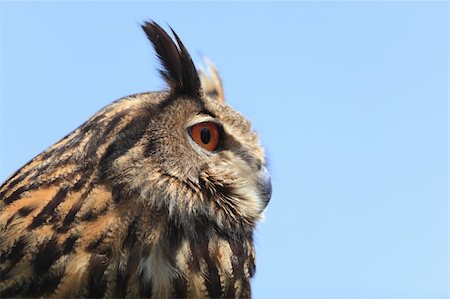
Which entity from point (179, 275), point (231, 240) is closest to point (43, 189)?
point (179, 275)

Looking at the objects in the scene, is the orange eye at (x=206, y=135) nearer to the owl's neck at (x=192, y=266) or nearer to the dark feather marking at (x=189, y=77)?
the dark feather marking at (x=189, y=77)

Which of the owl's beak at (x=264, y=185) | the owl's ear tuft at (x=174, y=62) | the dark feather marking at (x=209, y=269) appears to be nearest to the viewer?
the dark feather marking at (x=209, y=269)

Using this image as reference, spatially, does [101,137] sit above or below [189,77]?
below

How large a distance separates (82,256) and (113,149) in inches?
16.1

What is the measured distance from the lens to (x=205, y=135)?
2.45m

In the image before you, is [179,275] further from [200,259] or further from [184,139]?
[184,139]

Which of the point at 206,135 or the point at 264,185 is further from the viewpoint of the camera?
the point at 264,185

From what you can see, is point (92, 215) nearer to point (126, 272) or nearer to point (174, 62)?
point (126, 272)

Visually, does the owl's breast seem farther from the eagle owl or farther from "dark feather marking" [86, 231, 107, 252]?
"dark feather marking" [86, 231, 107, 252]

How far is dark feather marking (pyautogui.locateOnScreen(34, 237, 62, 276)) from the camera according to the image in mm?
1951

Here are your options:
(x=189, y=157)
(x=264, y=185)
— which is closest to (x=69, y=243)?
(x=189, y=157)

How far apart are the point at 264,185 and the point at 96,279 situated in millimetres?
1003

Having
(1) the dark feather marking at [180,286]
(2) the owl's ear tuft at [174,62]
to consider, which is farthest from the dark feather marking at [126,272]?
(2) the owl's ear tuft at [174,62]

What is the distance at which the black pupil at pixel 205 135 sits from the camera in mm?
2436
